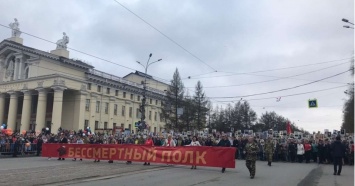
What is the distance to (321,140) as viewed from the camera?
26.8 meters

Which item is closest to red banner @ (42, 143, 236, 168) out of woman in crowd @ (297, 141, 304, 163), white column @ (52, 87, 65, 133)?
woman in crowd @ (297, 141, 304, 163)

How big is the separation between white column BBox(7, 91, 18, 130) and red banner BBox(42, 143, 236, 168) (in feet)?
148

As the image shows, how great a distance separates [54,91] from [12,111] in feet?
38.7

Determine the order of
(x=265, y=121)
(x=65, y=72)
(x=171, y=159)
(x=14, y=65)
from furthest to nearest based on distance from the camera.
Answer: (x=265, y=121) < (x=14, y=65) < (x=65, y=72) < (x=171, y=159)

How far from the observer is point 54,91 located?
59281 mm

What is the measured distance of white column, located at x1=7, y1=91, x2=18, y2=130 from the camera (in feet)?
213

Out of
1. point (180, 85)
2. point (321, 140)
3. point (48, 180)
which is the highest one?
point (180, 85)

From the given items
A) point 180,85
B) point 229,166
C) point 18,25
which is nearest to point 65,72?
point 18,25

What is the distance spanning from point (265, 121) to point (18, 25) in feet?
286

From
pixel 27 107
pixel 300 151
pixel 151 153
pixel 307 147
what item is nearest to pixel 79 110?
pixel 27 107

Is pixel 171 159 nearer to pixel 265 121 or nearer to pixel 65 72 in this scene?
pixel 65 72

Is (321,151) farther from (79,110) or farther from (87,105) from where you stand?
(87,105)

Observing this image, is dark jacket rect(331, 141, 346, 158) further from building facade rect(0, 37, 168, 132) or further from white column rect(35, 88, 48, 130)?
white column rect(35, 88, 48, 130)

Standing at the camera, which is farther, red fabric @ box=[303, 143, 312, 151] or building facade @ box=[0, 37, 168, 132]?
building facade @ box=[0, 37, 168, 132]
